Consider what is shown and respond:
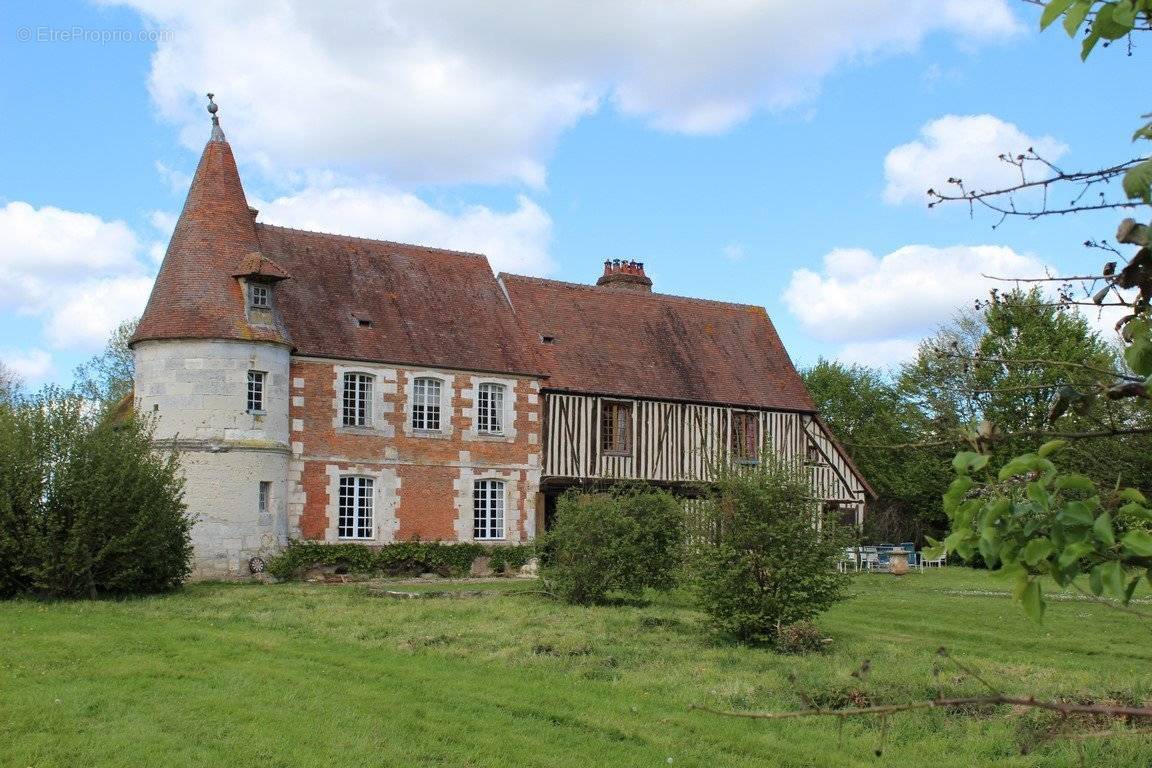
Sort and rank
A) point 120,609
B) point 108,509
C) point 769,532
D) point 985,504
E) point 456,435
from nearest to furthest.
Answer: point 985,504 → point 769,532 → point 120,609 → point 108,509 → point 456,435

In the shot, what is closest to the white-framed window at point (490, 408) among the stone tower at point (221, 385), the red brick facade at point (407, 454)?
the red brick facade at point (407, 454)

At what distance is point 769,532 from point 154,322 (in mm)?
13741

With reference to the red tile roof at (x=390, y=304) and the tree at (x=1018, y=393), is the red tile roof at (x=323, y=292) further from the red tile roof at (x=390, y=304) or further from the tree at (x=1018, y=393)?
the tree at (x=1018, y=393)

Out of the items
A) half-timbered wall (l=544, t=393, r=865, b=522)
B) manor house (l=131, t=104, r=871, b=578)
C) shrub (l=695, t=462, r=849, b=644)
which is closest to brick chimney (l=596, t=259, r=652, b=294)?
manor house (l=131, t=104, r=871, b=578)

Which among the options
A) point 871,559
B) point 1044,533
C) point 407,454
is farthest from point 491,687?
point 871,559

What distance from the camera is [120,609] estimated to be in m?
15.5

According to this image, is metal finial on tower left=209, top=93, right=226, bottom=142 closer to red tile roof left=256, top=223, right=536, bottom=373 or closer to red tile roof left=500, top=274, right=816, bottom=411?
red tile roof left=256, top=223, right=536, bottom=373

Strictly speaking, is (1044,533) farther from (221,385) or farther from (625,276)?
(625,276)

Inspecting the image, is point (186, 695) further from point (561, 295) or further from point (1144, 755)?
point (561, 295)

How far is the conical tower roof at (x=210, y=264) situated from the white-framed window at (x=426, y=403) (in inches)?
124

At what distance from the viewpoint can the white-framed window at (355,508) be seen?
76.6 ft

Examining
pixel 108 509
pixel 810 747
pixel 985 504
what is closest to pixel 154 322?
pixel 108 509

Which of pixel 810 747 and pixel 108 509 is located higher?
pixel 108 509

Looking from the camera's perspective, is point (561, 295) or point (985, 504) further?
point (561, 295)
